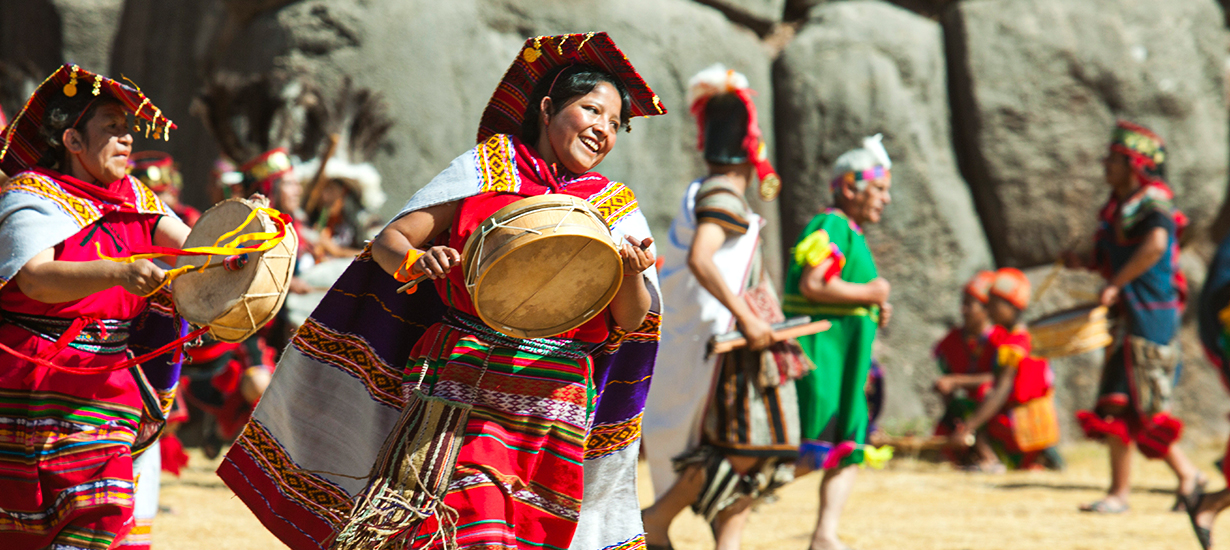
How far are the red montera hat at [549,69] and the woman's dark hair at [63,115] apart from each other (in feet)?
3.75

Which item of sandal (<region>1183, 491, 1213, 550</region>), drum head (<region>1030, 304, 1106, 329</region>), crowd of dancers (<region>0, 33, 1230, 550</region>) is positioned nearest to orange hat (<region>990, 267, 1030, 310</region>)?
drum head (<region>1030, 304, 1106, 329</region>)

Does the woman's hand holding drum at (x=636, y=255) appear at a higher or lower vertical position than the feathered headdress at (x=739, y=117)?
lower

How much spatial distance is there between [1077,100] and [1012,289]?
97.5 inches

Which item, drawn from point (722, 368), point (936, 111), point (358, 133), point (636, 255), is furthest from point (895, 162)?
point (636, 255)

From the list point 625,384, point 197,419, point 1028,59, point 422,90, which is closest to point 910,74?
point 1028,59

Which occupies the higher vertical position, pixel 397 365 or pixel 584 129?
pixel 584 129

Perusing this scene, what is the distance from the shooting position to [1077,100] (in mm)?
10023

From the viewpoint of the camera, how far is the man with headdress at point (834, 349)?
477cm

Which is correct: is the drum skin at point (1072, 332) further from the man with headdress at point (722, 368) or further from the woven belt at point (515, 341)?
the woven belt at point (515, 341)

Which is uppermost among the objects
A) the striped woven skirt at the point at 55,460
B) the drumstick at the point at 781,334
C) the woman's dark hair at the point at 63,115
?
the woman's dark hair at the point at 63,115

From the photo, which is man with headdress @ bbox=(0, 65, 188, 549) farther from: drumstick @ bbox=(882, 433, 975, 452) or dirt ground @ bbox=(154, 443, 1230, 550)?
drumstick @ bbox=(882, 433, 975, 452)

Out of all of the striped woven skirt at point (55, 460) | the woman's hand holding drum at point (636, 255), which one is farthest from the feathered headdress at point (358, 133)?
the woman's hand holding drum at point (636, 255)

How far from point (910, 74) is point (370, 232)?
202 inches

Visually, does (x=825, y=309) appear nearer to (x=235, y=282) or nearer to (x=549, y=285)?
(x=549, y=285)
